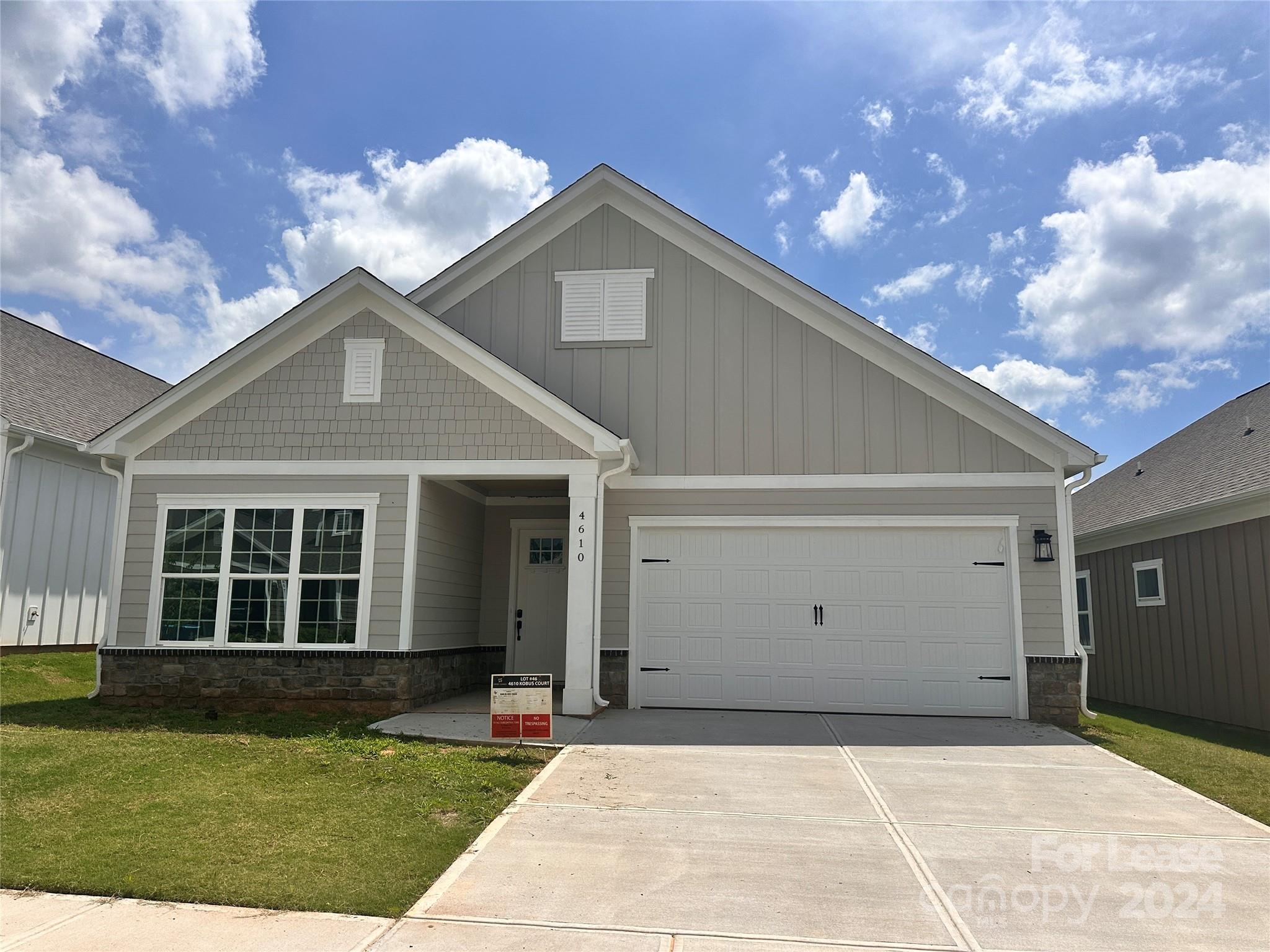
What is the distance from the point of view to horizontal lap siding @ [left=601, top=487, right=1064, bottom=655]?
10148mm

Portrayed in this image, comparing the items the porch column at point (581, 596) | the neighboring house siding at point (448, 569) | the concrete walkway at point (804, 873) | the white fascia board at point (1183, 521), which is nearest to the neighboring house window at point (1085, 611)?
the white fascia board at point (1183, 521)

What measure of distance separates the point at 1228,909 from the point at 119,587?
10.5 m

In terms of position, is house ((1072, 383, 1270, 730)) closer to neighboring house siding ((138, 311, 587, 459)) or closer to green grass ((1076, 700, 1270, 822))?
green grass ((1076, 700, 1270, 822))

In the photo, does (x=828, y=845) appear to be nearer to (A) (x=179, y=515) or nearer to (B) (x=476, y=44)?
(A) (x=179, y=515)

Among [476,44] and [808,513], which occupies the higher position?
[476,44]

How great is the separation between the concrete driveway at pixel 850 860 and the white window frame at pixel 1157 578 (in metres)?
5.26

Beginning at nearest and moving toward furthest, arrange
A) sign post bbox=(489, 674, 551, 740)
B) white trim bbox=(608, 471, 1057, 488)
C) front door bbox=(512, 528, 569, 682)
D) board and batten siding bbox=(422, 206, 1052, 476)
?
sign post bbox=(489, 674, 551, 740), white trim bbox=(608, 471, 1057, 488), board and batten siding bbox=(422, 206, 1052, 476), front door bbox=(512, 528, 569, 682)

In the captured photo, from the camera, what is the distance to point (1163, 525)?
39.3ft

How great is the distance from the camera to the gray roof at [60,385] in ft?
43.9

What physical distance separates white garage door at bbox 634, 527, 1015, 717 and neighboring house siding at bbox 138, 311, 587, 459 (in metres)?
2.33

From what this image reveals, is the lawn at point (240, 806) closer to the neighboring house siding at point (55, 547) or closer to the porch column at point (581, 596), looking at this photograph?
the porch column at point (581, 596)

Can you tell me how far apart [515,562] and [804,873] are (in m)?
8.10

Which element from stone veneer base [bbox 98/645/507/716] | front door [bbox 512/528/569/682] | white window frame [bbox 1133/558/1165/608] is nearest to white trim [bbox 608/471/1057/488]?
front door [bbox 512/528/569/682]

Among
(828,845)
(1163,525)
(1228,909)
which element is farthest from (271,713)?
(1163,525)
